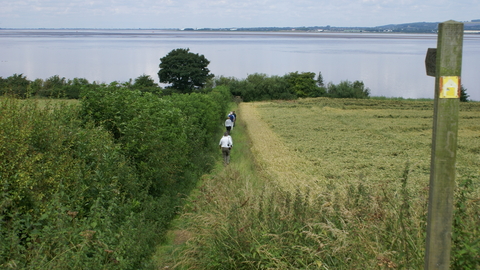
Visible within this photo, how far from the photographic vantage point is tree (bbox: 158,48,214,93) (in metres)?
67.2

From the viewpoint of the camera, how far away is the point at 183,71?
Result: 66.9 metres

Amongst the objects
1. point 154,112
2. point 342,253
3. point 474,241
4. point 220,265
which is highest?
point 154,112

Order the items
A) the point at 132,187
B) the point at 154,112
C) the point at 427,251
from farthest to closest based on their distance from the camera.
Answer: the point at 154,112 → the point at 132,187 → the point at 427,251

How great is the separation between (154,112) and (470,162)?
13304mm

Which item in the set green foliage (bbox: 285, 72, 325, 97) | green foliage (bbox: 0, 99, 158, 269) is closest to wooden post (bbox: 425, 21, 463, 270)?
green foliage (bbox: 0, 99, 158, 269)

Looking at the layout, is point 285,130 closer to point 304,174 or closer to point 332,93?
point 304,174

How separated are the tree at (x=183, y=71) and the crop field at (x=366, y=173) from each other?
23899 mm

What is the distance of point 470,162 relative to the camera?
18.1 m

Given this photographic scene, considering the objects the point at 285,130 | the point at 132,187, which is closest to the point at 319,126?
the point at 285,130

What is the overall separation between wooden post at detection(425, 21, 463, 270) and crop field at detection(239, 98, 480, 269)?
0.62 meters

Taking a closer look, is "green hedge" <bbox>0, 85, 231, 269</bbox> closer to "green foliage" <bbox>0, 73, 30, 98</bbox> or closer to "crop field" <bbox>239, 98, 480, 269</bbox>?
"green foliage" <bbox>0, 73, 30, 98</bbox>

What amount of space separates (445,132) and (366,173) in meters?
10.6

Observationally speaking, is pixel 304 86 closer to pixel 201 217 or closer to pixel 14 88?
pixel 14 88

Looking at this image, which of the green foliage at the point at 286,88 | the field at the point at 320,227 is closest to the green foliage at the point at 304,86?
the green foliage at the point at 286,88
